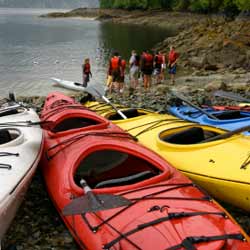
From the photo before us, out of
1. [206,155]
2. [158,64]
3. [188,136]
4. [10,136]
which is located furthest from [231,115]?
[158,64]

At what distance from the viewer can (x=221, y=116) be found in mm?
8711

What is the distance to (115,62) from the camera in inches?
586

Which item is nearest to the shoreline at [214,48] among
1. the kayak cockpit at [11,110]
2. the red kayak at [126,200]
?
the kayak cockpit at [11,110]

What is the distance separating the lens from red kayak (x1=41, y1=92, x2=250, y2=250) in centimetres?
397

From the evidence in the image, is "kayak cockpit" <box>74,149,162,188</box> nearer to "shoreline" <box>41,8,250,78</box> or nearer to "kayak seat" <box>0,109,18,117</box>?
"kayak seat" <box>0,109,18,117</box>

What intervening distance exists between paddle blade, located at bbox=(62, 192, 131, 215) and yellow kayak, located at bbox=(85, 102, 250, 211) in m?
1.94

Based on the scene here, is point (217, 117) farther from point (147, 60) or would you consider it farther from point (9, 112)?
point (147, 60)

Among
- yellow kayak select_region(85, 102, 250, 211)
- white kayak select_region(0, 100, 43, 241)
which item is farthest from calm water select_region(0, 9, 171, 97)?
yellow kayak select_region(85, 102, 250, 211)

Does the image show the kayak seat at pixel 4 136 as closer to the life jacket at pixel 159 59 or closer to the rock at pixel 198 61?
the life jacket at pixel 159 59

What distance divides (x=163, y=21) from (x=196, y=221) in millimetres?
64829

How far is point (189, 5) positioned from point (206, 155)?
6839 cm

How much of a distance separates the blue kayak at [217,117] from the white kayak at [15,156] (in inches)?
134

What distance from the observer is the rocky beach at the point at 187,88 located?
5203mm

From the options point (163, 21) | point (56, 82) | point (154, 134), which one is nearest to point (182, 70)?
point (56, 82)
